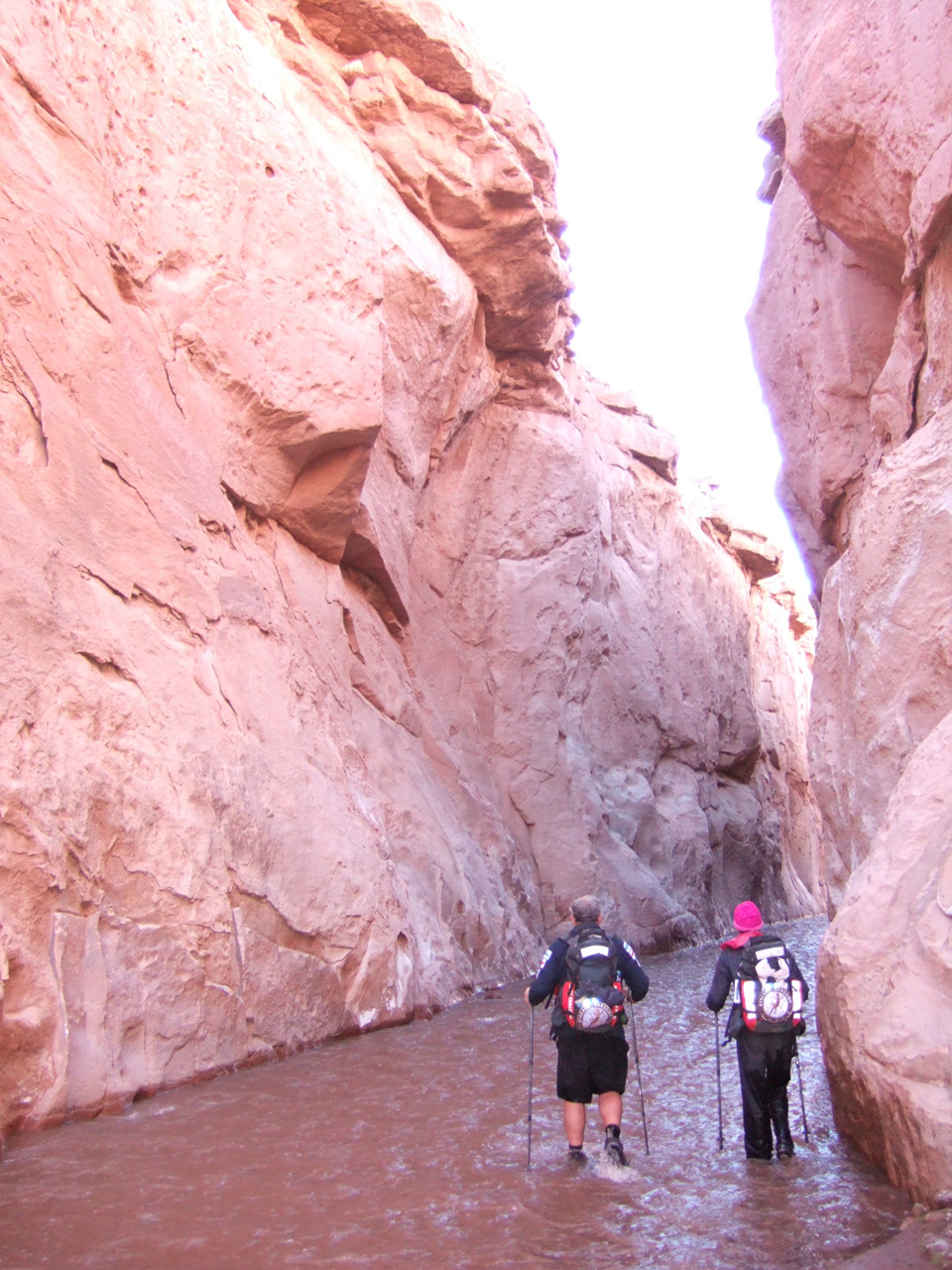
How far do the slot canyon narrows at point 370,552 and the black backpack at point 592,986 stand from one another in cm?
111

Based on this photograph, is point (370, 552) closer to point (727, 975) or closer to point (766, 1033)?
point (727, 975)

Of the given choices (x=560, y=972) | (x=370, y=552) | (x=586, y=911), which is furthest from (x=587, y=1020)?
(x=370, y=552)

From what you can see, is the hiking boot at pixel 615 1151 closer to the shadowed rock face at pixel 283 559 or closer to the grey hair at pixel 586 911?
the grey hair at pixel 586 911

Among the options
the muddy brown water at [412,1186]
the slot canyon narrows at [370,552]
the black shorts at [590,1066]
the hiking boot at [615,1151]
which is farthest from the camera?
the slot canyon narrows at [370,552]

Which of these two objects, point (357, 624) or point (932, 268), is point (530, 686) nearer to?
point (357, 624)

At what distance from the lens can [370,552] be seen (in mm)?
14469

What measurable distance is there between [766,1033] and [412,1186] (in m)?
1.97

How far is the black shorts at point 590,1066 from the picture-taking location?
576cm

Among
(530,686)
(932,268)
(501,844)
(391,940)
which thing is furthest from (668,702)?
(391,940)

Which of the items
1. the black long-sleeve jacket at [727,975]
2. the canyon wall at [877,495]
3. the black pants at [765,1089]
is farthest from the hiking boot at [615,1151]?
the canyon wall at [877,495]

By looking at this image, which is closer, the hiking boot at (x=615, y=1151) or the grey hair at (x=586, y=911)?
the hiking boot at (x=615, y=1151)

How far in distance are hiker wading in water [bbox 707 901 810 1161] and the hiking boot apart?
706mm

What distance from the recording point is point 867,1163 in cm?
533

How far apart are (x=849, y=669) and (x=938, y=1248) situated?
913 centimetres
